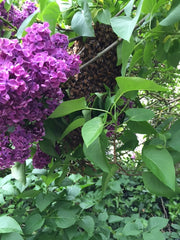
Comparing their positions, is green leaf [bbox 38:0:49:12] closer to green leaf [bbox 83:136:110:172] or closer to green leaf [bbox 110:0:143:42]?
green leaf [bbox 110:0:143:42]

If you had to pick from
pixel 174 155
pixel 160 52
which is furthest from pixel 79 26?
pixel 174 155

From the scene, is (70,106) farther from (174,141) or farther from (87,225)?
(87,225)

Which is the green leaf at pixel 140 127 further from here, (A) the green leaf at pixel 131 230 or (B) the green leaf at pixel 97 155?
(A) the green leaf at pixel 131 230

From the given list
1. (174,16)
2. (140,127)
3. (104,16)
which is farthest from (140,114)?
(104,16)

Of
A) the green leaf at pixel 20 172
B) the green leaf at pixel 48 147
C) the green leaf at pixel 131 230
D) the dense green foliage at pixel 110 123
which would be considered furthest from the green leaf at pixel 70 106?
the green leaf at pixel 131 230

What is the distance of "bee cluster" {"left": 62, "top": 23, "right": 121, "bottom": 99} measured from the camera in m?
0.58

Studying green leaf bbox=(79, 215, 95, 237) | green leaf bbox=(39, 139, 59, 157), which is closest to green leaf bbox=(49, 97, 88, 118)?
green leaf bbox=(39, 139, 59, 157)

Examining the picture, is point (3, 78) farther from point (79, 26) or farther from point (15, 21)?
point (15, 21)

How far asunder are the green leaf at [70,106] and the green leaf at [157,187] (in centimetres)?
15

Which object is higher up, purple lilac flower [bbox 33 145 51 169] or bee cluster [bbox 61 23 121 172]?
bee cluster [bbox 61 23 121 172]

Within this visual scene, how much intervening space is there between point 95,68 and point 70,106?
0.59 feet

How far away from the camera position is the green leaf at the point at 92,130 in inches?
13.3

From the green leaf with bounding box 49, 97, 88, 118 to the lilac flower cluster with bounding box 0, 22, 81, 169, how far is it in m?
A: 0.03

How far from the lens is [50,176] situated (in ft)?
2.10
